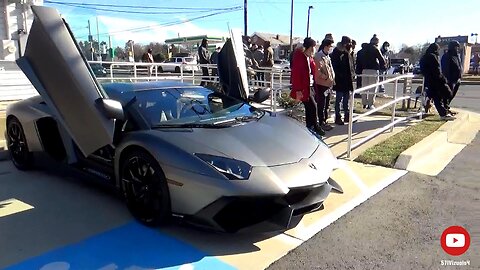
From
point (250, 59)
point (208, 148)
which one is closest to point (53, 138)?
point (208, 148)

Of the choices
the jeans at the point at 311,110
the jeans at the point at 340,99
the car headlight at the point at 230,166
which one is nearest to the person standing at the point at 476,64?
the jeans at the point at 340,99

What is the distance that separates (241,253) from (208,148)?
85cm

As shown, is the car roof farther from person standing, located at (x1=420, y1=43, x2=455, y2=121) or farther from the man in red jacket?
person standing, located at (x1=420, y1=43, x2=455, y2=121)

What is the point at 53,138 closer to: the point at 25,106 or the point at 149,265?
the point at 25,106

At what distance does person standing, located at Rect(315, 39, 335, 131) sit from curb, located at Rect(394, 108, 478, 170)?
179cm

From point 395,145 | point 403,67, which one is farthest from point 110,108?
point 403,67

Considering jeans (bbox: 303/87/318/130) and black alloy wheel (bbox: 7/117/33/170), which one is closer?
black alloy wheel (bbox: 7/117/33/170)

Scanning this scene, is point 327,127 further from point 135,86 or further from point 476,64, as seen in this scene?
point 476,64

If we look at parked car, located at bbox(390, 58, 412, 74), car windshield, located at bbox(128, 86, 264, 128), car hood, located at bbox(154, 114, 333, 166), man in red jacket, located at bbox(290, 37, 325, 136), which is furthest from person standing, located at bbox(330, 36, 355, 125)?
parked car, located at bbox(390, 58, 412, 74)

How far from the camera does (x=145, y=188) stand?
132 inches

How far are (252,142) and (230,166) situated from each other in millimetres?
405

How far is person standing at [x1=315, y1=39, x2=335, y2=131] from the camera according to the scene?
684cm

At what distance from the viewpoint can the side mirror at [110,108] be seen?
3.39 m

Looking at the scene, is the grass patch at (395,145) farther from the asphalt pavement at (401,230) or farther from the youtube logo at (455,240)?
the youtube logo at (455,240)
